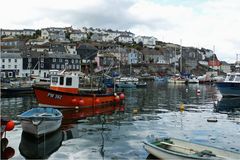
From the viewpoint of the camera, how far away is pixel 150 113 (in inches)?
1270

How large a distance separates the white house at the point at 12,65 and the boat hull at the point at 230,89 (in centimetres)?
5207

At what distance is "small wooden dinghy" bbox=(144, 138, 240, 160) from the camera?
13758mm

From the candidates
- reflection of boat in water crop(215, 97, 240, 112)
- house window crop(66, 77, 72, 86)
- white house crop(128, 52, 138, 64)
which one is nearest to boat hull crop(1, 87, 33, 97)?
house window crop(66, 77, 72, 86)

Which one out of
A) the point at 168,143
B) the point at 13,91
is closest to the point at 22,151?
the point at 168,143

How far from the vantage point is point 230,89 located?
5094 centimetres

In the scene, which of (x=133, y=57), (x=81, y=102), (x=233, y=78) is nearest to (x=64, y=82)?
(x=81, y=102)

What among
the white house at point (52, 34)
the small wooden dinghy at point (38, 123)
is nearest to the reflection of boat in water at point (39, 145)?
the small wooden dinghy at point (38, 123)

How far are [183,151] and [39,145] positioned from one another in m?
7.90

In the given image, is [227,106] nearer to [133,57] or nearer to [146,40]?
[133,57]

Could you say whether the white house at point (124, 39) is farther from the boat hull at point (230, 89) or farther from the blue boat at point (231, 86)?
the boat hull at point (230, 89)

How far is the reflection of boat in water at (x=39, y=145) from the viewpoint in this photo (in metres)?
16.9

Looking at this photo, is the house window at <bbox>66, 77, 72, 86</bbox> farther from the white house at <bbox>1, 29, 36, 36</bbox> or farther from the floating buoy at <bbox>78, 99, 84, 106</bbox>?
the white house at <bbox>1, 29, 36, 36</bbox>

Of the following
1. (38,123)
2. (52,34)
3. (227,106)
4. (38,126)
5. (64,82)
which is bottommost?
(227,106)

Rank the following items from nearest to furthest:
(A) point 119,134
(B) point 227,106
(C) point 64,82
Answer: (A) point 119,134 → (C) point 64,82 → (B) point 227,106
